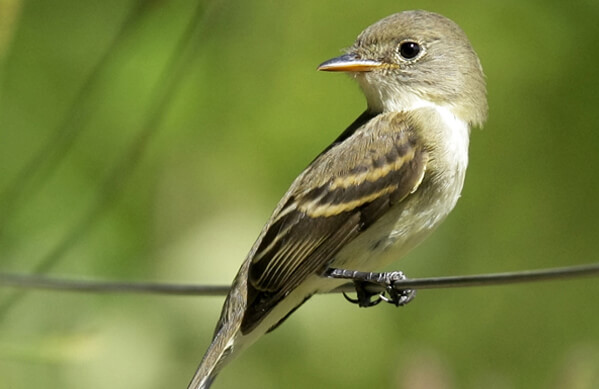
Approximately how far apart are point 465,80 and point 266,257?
1336 mm

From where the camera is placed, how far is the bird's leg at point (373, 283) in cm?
427

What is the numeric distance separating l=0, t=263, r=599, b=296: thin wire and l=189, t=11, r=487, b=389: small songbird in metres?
0.20

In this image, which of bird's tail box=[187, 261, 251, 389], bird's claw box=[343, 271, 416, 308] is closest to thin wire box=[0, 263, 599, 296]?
bird's claw box=[343, 271, 416, 308]

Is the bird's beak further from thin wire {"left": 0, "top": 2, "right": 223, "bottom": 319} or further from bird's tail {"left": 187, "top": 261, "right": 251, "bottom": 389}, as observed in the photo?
bird's tail {"left": 187, "top": 261, "right": 251, "bottom": 389}

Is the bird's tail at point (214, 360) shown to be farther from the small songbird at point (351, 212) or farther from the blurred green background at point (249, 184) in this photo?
the blurred green background at point (249, 184)

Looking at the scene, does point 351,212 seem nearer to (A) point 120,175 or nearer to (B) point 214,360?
(B) point 214,360

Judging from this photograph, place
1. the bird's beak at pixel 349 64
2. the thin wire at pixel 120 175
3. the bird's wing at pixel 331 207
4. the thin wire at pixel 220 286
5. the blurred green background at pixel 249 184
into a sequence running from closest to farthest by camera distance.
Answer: the thin wire at pixel 220 286 → the bird's wing at pixel 331 207 → the bird's beak at pixel 349 64 → the thin wire at pixel 120 175 → the blurred green background at pixel 249 184

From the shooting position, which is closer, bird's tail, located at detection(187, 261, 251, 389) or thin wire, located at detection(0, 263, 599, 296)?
thin wire, located at detection(0, 263, 599, 296)

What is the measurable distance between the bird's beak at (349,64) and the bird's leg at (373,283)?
3.14ft

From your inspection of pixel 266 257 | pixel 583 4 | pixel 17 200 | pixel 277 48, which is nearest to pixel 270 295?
pixel 266 257

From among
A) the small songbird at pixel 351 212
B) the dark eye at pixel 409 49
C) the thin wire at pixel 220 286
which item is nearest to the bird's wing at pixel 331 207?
the small songbird at pixel 351 212

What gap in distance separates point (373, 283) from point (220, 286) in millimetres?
600

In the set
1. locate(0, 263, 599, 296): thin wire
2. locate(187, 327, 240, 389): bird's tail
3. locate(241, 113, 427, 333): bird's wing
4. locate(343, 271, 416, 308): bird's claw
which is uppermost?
locate(0, 263, 599, 296): thin wire

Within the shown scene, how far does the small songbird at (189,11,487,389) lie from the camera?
4.52m
